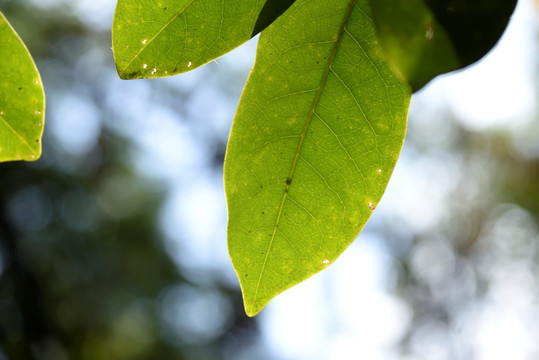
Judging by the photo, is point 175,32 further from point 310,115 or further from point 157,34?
point 310,115

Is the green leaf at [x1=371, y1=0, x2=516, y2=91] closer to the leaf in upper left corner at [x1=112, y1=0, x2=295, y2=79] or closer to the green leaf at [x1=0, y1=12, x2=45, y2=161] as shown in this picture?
the leaf in upper left corner at [x1=112, y1=0, x2=295, y2=79]

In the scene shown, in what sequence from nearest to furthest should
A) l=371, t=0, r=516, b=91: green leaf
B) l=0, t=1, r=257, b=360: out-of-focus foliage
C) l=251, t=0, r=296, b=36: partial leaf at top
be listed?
1. l=371, t=0, r=516, b=91: green leaf
2. l=251, t=0, r=296, b=36: partial leaf at top
3. l=0, t=1, r=257, b=360: out-of-focus foliage

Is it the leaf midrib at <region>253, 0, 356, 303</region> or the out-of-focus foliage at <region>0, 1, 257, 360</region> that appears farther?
the out-of-focus foliage at <region>0, 1, 257, 360</region>

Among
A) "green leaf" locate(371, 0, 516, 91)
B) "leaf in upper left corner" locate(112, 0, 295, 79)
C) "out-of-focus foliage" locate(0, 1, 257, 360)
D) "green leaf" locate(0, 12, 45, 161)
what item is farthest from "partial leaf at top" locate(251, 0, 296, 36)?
"out-of-focus foliage" locate(0, 1, 257, 360)

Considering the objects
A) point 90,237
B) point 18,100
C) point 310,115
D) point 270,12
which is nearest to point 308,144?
point 310,115

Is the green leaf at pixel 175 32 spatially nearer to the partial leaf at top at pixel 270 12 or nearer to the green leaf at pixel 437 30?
the partial leaf at top at pixel 270 12

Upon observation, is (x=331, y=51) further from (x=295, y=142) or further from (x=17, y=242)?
(x=17, y=242)
